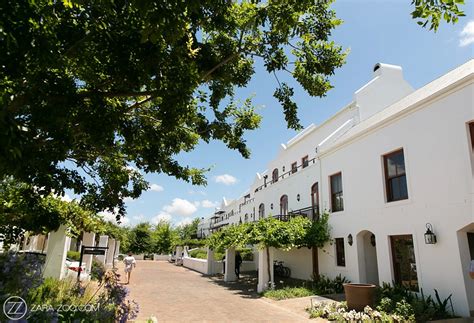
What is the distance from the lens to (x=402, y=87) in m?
19.0

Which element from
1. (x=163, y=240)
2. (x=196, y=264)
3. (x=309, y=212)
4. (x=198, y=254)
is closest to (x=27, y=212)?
(x=309, y=212)

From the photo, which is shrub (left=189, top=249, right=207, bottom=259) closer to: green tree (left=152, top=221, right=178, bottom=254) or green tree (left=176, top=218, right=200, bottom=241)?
green tree (left=152, top=221, right=178, bottom=254)

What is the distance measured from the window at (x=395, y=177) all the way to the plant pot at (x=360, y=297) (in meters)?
3.60

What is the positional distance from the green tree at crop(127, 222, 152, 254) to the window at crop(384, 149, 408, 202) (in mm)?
46032

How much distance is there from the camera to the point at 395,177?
11.9m

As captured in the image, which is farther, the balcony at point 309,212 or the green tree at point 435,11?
the balcony at point 309,212

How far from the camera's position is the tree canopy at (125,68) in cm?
350

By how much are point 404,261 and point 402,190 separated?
2472 mm

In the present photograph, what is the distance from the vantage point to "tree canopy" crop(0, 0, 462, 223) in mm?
3496

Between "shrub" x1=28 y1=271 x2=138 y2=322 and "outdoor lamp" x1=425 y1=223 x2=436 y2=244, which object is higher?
"outdoor lamp" x1=425 y1=223 x2=436 y2=244

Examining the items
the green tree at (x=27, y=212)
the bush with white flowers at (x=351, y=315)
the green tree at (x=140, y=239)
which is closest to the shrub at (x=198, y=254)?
the green tree at (x=140, y=239)

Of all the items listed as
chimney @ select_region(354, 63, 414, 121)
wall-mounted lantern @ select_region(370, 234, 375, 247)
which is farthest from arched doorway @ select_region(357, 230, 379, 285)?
chimney @ select_region(354, 63, 414, 121)

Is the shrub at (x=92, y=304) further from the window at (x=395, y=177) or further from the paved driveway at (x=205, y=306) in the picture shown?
the window at (x=395, y=177)

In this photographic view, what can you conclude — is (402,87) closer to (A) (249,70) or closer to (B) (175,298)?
(A) (249,70)
